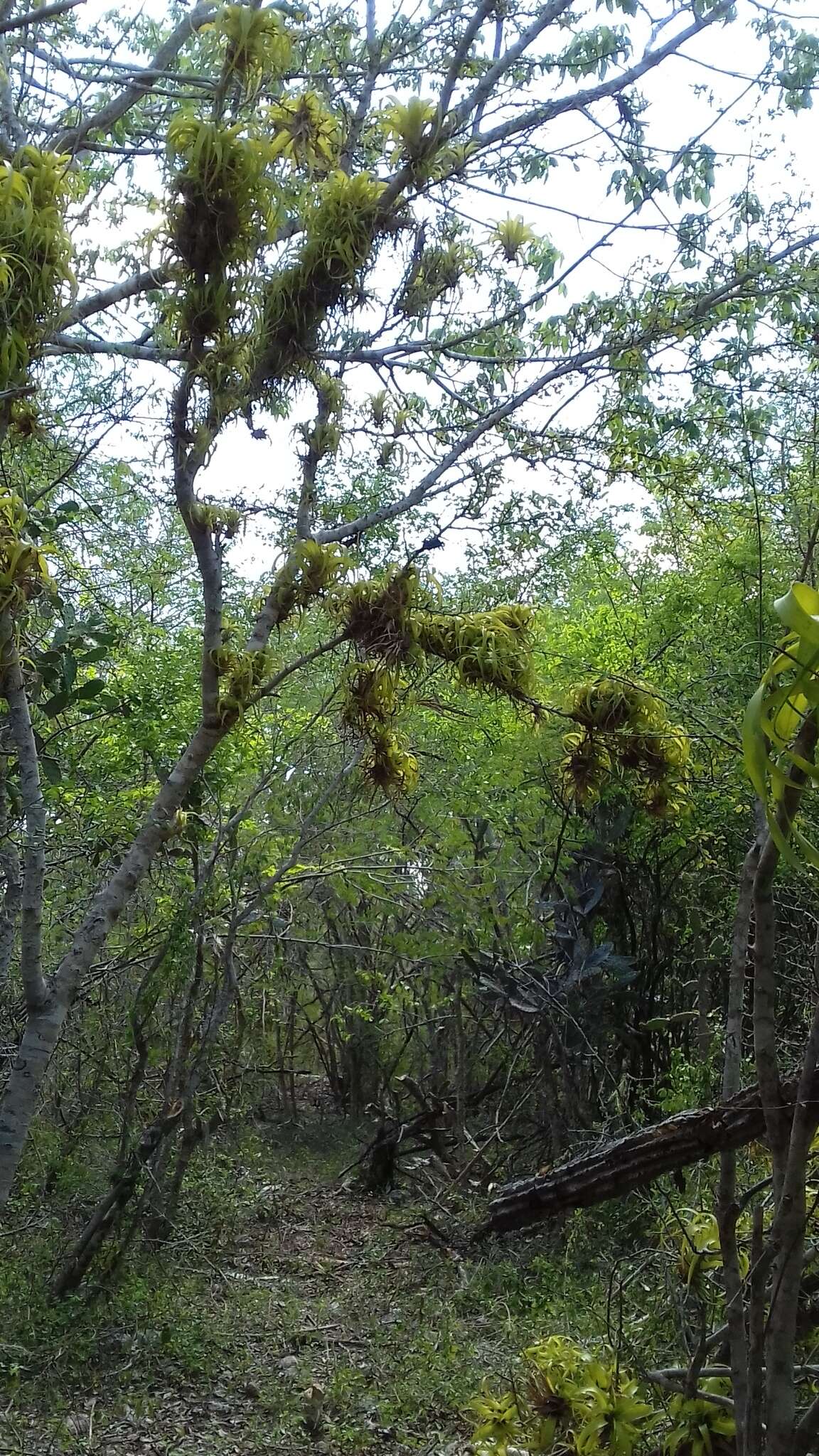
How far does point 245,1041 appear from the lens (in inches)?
246

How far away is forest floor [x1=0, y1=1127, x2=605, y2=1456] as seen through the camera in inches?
124

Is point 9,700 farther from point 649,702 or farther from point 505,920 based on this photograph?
point 505,920

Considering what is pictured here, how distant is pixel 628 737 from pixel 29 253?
1428 mm

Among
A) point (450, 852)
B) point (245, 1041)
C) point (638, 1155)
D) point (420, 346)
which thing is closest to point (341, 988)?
point (245, 1041)

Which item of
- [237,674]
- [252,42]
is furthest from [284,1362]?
[252,42]

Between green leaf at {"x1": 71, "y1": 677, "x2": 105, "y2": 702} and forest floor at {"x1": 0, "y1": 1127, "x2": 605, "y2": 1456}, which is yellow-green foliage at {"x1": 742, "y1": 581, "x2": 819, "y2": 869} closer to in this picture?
green leaf at {"x1": 71, "y1": 677, "x2": 105, "y2": 702}

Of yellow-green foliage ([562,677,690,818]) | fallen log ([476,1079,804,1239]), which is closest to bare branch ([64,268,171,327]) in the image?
yellow-green foliage ([562,677,690,818])

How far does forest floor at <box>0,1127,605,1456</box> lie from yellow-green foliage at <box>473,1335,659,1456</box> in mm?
890

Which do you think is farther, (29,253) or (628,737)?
(628,737)

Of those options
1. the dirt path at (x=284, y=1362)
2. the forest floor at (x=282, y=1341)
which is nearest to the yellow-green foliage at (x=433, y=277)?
the forest floor at (x=282, y=1341)

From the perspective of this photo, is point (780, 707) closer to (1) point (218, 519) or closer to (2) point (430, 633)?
(2) point (430, 633)

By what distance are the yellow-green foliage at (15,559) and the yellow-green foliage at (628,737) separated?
1084mm

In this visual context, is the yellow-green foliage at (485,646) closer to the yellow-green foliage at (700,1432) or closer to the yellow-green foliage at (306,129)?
the yellow-green foliage at (306,129)

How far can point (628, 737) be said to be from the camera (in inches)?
84.3
